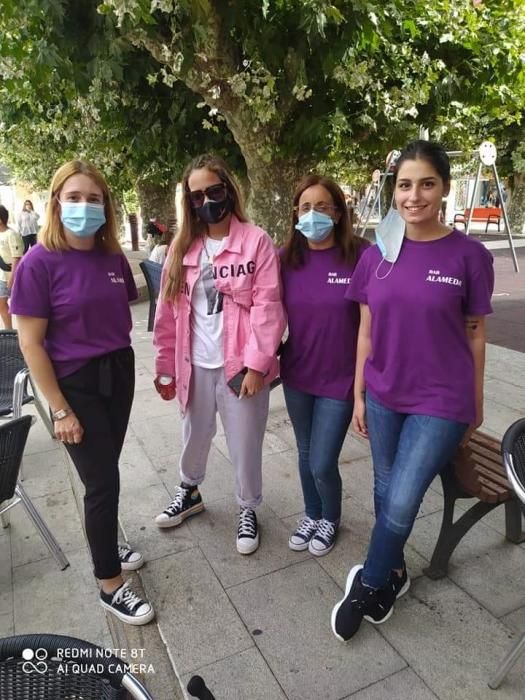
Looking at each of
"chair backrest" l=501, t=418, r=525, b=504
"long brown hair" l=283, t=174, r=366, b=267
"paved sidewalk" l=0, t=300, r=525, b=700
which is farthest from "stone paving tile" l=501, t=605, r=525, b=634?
"long brown hair" l=283, t=174, r=366, b=267

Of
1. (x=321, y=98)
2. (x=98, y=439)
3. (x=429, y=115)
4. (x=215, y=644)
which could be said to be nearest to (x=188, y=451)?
(x=98, y=439)

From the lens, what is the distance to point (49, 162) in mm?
15961

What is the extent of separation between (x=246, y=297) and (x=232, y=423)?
0.63m

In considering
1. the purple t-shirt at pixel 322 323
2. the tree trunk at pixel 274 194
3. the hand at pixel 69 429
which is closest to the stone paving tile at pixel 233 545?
the purple t-shirt at pixel 322 323


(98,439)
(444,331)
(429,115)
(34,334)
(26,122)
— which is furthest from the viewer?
(26,122)

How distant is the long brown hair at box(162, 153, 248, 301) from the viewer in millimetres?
2371

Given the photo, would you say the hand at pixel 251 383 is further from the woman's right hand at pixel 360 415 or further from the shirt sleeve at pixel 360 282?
the shirt sleeve at pixel 360 282

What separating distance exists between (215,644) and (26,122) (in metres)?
8.11

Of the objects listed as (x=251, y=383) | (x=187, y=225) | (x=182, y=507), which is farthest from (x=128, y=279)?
(x=182, y=507)

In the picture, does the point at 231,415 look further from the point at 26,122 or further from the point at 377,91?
the point at 26,122

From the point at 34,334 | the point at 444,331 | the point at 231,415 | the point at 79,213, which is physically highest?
the point at 79,213

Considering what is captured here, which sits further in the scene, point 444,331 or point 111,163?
point 111,163

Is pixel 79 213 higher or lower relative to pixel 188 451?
higher

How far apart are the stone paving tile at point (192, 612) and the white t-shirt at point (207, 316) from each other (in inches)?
39.4
